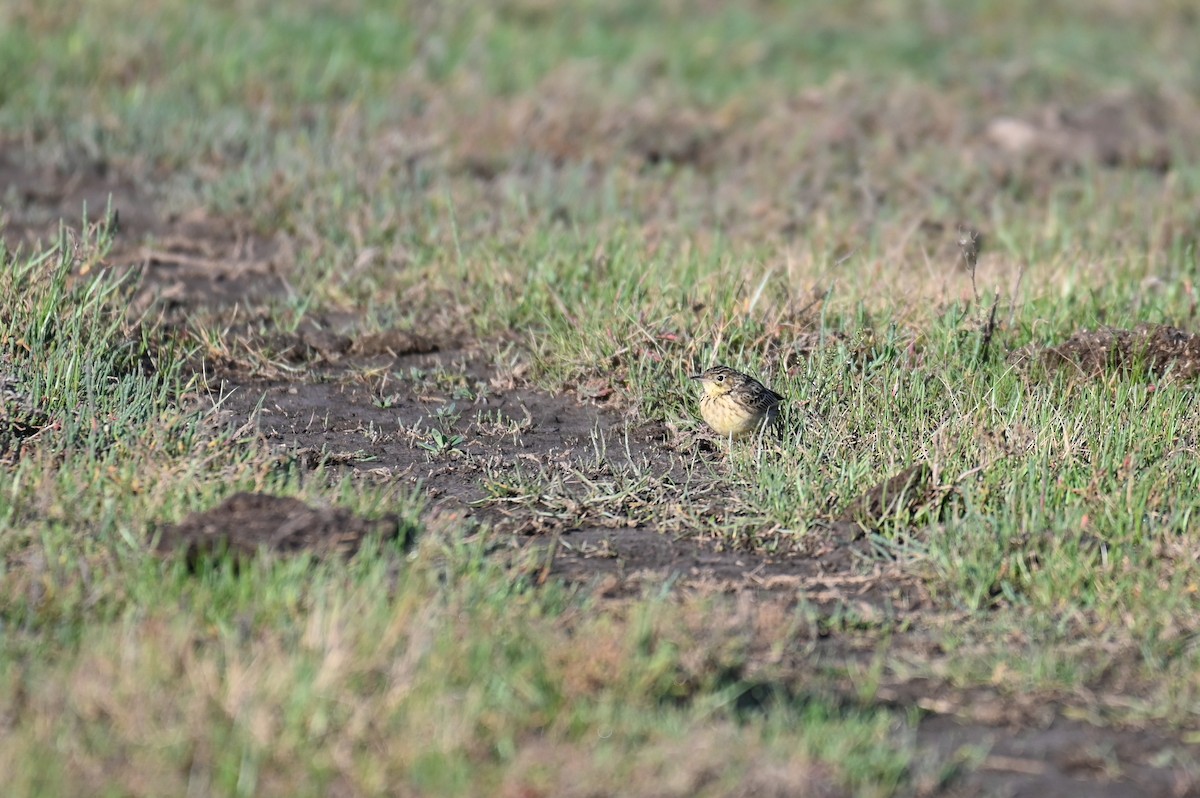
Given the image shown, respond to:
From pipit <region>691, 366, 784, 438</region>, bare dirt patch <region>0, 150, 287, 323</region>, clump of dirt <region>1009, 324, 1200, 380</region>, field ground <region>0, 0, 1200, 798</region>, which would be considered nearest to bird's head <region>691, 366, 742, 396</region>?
pipit <region>691, 366, 784, 438</region>

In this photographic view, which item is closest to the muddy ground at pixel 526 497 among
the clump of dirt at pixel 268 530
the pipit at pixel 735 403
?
the clump of dirt at pixel 268 530

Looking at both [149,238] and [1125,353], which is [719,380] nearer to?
[1125,353]

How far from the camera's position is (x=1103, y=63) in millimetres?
Result: 12906

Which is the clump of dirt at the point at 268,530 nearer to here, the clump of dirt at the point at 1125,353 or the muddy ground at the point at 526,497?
the muddy ground at the point at 526,497

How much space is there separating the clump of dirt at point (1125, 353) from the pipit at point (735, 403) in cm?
132

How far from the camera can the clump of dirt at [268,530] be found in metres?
4.57

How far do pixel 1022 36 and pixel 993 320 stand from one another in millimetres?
8399

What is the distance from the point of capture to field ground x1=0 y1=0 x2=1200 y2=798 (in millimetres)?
3832

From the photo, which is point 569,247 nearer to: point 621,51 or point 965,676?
point 965,676

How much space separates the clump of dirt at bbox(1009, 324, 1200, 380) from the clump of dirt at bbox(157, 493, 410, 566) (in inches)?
123

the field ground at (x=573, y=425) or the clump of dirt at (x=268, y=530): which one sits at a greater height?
the clump of dirt at (x=268, y=530)

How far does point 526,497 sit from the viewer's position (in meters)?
5.55

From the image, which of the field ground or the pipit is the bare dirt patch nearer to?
the field ground

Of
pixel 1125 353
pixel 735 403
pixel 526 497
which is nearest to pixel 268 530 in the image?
pixel 526 497
